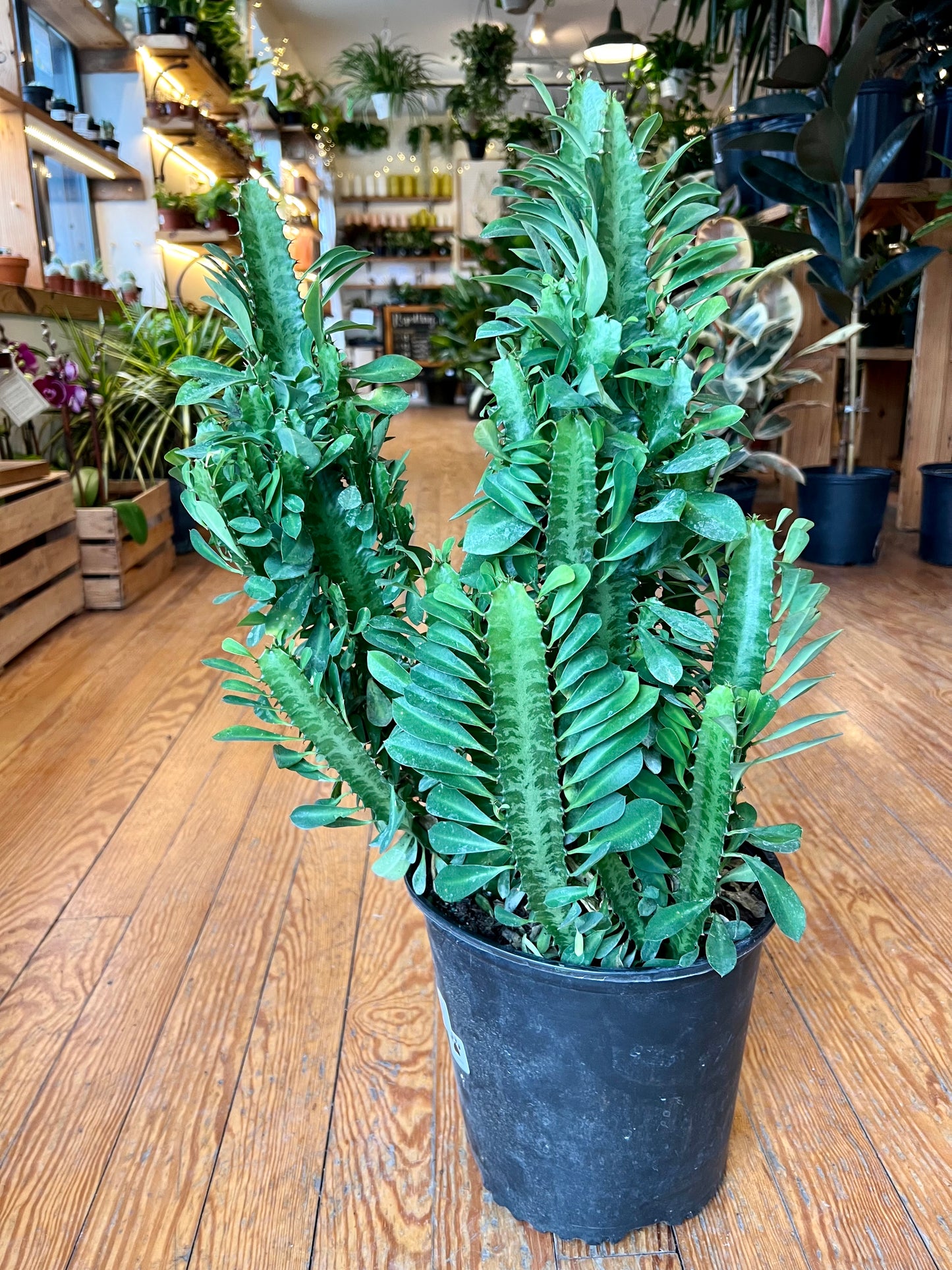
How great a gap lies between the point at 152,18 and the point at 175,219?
2.60 feet

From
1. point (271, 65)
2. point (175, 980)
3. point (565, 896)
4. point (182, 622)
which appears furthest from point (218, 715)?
point (271, 65)

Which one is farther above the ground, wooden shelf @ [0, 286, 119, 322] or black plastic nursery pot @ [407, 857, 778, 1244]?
wooden shelf @ [0, 286, 119, 322]

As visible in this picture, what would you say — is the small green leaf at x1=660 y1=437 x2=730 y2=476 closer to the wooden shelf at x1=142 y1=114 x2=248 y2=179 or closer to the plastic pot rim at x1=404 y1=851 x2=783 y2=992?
the plastic pot rim at x1=404 y1=851 x2=783 y2=992

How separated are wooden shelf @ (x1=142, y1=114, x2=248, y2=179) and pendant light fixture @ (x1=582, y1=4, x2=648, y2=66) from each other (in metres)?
2.25

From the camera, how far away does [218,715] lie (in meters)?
2.07

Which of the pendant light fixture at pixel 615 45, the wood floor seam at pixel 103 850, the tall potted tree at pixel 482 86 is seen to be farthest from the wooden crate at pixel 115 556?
the tall potted tree at pixel 482 86

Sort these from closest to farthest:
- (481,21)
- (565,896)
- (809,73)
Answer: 1. (565,896)
2. (809,73)
3. (481,21)

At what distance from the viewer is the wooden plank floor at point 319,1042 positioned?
0.86 m

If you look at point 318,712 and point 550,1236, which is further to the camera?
point 550,1236

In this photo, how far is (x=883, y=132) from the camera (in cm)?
306

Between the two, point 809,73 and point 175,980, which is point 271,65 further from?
point 175,980

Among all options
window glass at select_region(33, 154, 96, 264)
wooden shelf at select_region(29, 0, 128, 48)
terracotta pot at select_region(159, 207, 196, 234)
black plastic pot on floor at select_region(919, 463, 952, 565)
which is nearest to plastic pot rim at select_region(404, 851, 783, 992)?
black plastic pot on floor at select_region(919, 463, 952, 565)

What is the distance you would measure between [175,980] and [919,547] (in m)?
2.84

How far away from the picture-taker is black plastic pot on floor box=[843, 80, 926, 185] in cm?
303
